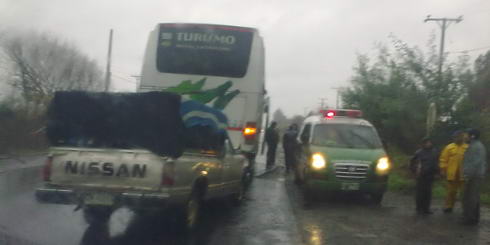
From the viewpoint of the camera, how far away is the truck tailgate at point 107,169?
310 inches

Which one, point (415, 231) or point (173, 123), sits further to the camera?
point (415, 231)

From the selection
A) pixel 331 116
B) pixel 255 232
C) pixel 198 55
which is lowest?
pixel 255 232

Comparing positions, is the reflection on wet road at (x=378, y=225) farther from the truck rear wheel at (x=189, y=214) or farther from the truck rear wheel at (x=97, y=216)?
the truck rear wheel at (x=97, y=216)

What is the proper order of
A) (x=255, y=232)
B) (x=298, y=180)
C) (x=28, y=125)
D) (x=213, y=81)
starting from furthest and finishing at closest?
(x=28, y=125) < (x=298, y=180) < (x=213, y=81) < (x=255, y=232)

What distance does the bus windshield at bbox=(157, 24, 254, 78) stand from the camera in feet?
44.4

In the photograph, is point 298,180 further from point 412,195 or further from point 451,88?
point 451,88

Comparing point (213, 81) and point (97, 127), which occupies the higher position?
point (213, 81)

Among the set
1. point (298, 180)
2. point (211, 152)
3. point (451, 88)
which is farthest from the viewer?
point (451, 88)

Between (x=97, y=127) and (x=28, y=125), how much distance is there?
17.6m

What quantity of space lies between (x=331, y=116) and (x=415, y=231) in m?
5.11

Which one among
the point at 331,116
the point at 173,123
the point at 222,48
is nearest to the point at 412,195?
the point at 331,116

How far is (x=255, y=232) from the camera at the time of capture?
357 inches

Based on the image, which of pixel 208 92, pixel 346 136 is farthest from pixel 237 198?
pixel 346 136

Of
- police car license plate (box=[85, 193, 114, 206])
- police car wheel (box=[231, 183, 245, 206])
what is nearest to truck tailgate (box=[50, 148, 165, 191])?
police car license plate (box=[85, 193, 114, 206])
